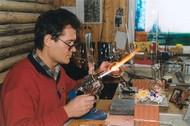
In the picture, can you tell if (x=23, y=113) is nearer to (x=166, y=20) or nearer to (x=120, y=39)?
(x=120, y=39)

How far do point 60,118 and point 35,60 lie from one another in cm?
63

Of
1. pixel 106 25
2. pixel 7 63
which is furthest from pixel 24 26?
pixel 106 25

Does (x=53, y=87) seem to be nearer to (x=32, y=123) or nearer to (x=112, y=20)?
(x=32, y=123)

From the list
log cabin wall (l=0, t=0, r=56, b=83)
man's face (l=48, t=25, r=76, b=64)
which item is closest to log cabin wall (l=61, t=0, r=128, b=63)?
log cabin wall (l=0, t=0, r=56, b=83)

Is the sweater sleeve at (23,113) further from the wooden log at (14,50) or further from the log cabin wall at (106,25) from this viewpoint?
the log cabin wall at (106,25)

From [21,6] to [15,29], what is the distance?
0.55 metres

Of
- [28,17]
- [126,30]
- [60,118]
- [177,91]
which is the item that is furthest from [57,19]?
[126,30]

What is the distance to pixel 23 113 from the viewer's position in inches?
65.0

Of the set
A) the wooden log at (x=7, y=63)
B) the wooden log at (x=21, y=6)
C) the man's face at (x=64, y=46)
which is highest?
the wooden log at (x=21, y=6)

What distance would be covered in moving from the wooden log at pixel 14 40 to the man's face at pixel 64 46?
1635 millimetres

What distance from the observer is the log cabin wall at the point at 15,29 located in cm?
348

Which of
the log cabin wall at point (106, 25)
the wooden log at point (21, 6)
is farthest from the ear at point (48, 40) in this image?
the log cabin wall at point (106, 25)

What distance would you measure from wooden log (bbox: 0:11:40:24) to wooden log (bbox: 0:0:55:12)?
77 mm

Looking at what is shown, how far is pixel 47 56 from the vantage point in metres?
2.14
